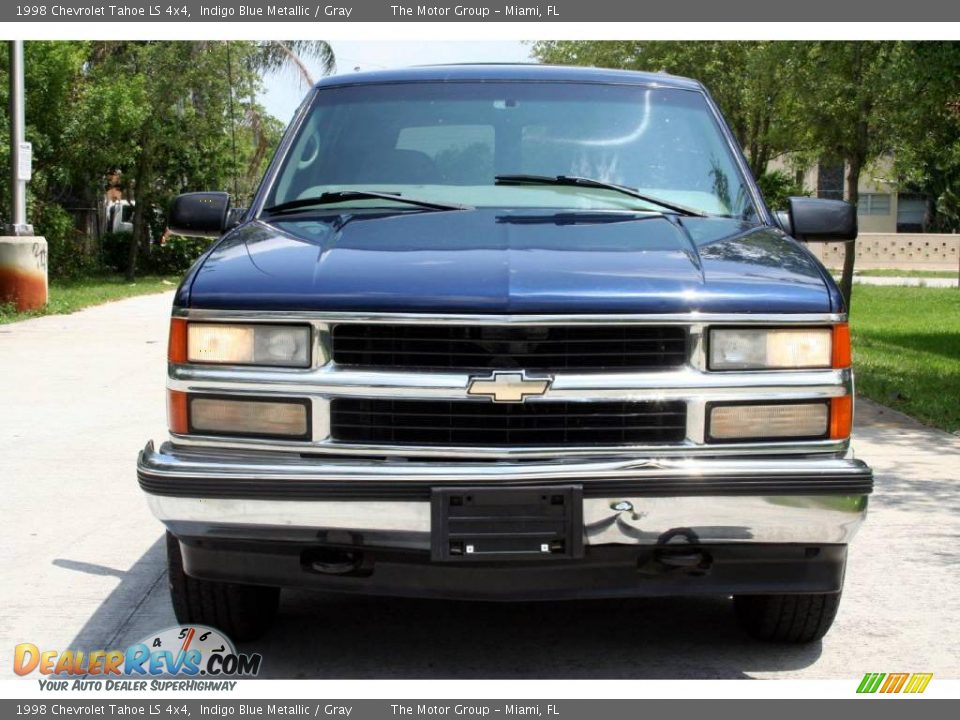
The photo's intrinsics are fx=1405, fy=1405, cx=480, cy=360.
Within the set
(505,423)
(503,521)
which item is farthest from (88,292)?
(503,521)

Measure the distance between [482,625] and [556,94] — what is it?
6.88 feet

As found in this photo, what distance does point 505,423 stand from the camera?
4.01m

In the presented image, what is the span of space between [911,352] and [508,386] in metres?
12.3

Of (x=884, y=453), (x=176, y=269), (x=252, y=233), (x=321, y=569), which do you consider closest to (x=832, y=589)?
(x=321, y=569)

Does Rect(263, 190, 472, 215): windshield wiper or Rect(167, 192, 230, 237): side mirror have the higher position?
Rect(263, 190, 472, 215): windshield wiper

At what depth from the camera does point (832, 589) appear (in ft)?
14.0

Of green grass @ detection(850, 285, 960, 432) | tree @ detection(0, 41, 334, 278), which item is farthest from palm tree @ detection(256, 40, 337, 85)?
green grass @ detection(850, 285, 960, 432)

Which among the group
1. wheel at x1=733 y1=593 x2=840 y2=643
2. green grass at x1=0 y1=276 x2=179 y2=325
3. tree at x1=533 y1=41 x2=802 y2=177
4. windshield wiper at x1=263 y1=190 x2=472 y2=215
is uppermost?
tree at x1=533 y1=41 x2=802 y2=177

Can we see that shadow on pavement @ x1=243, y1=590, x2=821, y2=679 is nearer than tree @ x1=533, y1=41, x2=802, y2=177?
Yes

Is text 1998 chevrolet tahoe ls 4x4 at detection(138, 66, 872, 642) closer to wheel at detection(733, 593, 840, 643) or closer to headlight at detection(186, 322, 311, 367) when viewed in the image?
headlight at detection(186, 322, 311, 367)

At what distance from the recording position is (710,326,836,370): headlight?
404cm

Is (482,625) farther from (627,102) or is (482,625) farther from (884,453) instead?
(884,453)

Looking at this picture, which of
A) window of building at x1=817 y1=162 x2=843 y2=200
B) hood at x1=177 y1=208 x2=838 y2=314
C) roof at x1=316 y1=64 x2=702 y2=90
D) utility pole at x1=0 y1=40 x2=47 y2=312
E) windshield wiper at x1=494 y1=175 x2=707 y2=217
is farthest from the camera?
window of building at x1=817 y1=162 x2=843 y2=200

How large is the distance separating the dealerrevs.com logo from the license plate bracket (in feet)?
3.12
